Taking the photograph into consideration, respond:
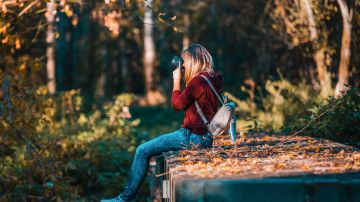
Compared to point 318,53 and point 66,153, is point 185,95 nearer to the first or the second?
point 66,153

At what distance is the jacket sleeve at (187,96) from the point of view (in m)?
6.75

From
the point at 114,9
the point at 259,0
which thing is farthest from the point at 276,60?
the point at 114,9

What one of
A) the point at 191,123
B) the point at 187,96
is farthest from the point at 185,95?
the point at 191,123

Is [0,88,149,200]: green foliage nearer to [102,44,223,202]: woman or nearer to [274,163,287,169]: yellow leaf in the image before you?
[102,44,223,202]: woman

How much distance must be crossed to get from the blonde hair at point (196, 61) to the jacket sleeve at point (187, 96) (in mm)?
175

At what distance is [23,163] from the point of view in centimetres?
1030

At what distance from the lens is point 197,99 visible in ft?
22.5

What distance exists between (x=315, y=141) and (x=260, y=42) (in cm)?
1042

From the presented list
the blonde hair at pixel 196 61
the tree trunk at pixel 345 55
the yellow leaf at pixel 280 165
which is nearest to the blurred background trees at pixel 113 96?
the tree trunk at pixel 345 55

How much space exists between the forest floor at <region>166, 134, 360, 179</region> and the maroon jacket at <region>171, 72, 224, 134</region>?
0.94ft

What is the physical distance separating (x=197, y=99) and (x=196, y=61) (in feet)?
1.27

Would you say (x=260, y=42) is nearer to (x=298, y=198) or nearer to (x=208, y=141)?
(x=208, y=141)

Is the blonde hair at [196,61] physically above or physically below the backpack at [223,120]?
above

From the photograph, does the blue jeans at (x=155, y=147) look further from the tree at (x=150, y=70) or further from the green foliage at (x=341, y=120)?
the tree at (x=150, y=70)
